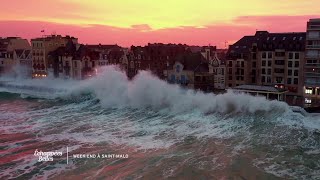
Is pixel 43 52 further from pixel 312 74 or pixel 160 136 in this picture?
pixel 160 136

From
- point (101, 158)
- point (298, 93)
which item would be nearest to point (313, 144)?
point (101, 158)

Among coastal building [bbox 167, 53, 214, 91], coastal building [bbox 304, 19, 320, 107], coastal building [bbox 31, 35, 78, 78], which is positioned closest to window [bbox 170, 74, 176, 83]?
coastal building [bbox 167, 53, 214, 91]

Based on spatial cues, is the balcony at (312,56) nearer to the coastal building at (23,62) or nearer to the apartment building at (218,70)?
the apartment building at (218,70)

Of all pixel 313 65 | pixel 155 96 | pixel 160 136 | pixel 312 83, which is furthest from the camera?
pixel 313 65

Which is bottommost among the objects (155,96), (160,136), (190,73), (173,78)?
(160,136)

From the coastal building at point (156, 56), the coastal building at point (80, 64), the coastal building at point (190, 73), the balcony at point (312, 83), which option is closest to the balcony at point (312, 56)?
the balcony at point (312, 83)

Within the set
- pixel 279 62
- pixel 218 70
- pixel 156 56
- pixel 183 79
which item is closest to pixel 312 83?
pixel 279 62

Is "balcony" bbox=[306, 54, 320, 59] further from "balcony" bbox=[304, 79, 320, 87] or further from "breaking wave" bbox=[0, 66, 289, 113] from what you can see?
"breaking wave" bbox=[0, 66, 289, 113]
